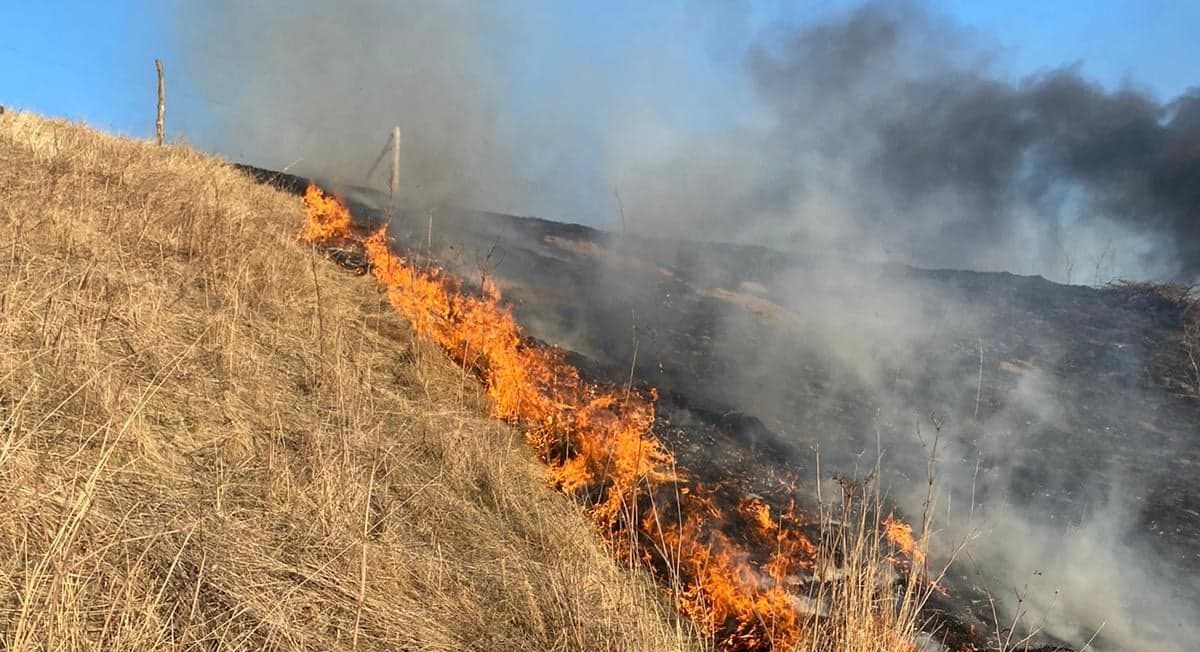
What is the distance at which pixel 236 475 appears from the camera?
3.17m

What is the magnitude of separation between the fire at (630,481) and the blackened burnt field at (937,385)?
322mm

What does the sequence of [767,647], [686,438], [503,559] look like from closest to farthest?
[503,559], [767,647], [686,438]

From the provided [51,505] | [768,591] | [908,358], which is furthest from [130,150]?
[908,358]

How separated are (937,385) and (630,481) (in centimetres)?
353

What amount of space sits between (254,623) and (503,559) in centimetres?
106

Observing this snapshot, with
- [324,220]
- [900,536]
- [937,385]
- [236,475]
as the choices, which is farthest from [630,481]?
[324,220]

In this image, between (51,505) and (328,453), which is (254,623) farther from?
(328,453)

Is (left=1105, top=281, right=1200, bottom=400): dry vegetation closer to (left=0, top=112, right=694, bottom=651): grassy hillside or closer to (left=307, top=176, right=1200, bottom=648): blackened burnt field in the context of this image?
(left=307, top=176, right=1200, bottom=648): blackened burnt field

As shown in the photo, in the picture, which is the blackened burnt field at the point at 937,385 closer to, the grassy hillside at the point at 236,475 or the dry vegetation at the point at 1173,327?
the dry vegetation at the point at 1173,327

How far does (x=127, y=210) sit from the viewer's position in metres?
5.55

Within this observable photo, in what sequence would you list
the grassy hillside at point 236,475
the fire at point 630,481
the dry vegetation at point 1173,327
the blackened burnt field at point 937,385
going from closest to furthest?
the grassy hillside at point 236,475
the fire at point 630,481
the blackened burnt field at point 937,385
the dry vegetation at point 1173,327

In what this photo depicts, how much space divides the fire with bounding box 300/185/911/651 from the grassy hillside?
26 centimetres

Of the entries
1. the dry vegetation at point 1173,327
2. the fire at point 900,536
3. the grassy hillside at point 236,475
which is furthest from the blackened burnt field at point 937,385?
the grassy hillside at point 236,475

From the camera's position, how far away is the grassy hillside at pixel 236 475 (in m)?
2.26
